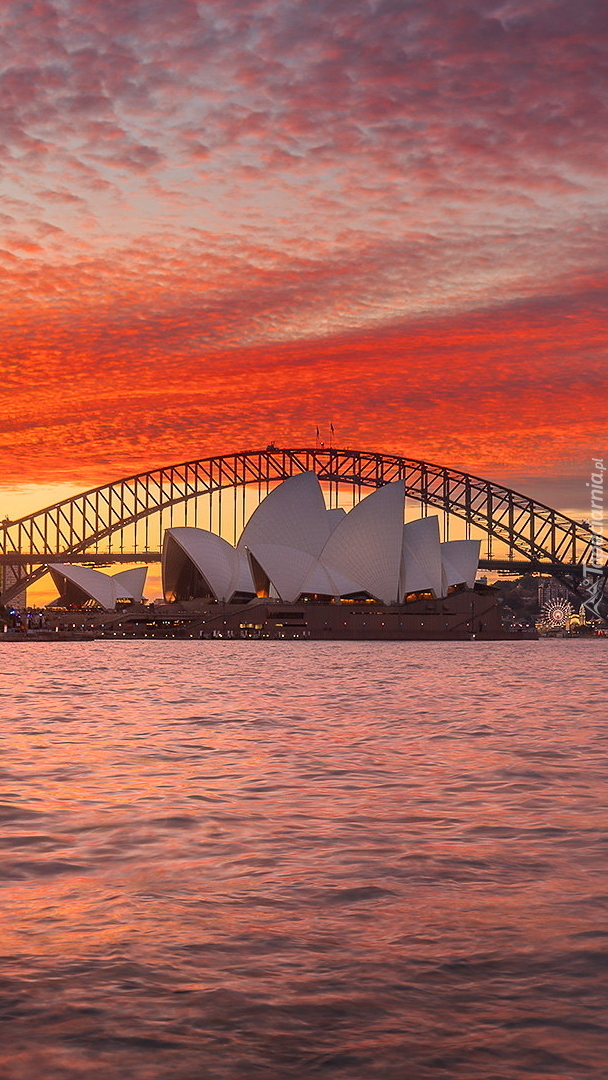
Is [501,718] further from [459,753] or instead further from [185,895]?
[185,895]

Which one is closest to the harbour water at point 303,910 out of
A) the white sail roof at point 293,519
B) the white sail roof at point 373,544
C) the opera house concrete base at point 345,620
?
the white sail roof at point 373,544

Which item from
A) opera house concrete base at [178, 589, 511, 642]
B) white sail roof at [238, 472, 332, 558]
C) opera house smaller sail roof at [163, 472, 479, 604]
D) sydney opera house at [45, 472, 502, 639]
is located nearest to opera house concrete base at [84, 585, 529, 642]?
opera house concrete base at [178, 589, 511, 642]

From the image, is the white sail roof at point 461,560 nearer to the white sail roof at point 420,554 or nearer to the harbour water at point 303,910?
the white sail roof at point 420,554

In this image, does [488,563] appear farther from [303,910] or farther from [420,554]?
[303,910]

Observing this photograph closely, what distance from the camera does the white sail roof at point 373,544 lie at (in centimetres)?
13250

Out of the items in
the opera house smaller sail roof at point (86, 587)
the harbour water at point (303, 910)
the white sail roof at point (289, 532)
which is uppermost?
the white sail roof at point (289, 532)

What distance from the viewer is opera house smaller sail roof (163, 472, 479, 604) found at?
134625 mm

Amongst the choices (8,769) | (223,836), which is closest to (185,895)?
(223,836)

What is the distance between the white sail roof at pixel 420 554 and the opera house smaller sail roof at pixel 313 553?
0.43ft

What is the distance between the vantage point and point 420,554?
14550 centimetres

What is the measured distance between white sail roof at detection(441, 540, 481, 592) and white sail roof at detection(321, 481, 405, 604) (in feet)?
51.2

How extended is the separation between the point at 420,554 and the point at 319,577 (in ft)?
45.5

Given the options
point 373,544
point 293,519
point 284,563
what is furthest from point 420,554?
point 293,519

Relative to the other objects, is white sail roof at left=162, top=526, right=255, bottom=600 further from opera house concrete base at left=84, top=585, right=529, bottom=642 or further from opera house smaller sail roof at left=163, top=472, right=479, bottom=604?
opera house concrete base at left=84, top=585, right=529, bottom=642
